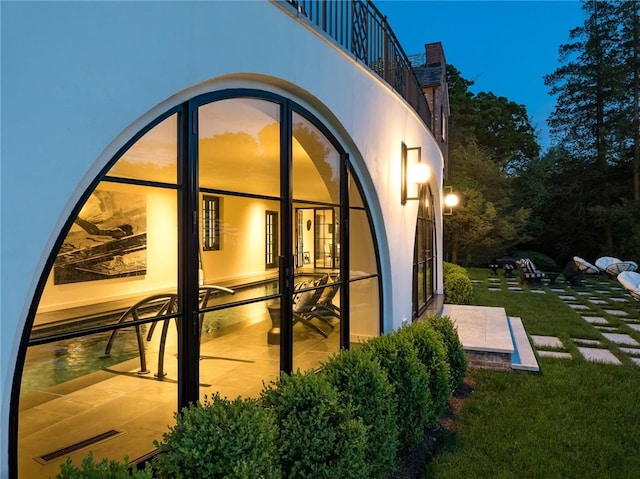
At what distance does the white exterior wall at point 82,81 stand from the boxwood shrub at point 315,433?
4.25 ft

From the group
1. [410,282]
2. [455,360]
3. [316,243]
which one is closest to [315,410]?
[316,243]

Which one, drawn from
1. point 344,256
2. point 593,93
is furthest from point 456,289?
point 593,93

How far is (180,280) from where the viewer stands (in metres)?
2.60

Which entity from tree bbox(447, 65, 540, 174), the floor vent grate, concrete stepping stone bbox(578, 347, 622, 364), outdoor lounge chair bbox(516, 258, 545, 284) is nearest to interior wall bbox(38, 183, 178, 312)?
the floor vent grate

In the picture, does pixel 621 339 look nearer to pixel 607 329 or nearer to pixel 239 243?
pixel 607 329

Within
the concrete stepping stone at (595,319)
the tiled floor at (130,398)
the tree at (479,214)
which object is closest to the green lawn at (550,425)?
the tiled floor at (130,398)

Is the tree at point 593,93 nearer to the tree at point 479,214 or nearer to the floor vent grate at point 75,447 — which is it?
the tree at point 479,214

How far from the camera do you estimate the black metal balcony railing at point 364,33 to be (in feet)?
12.8

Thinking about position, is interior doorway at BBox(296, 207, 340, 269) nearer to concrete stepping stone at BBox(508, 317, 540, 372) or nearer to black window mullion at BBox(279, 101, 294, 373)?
black window mullion at BBox(279, 101, 294, 373)

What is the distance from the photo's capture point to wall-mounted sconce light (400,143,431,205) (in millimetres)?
5879

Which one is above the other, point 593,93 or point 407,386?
point 593,93

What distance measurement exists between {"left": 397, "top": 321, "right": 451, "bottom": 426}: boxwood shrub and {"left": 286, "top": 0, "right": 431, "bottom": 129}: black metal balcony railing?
286cm

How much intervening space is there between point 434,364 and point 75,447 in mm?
2894

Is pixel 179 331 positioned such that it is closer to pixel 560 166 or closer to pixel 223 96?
pixel 223 96
